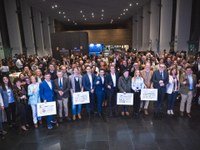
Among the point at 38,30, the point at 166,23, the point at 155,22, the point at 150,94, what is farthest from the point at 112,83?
the point at 38,30

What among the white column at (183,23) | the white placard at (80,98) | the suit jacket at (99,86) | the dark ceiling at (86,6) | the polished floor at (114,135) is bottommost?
the polished floor at (114,135)

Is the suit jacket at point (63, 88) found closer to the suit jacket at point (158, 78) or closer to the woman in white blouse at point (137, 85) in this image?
the woman in white blouse at point (137, 85)

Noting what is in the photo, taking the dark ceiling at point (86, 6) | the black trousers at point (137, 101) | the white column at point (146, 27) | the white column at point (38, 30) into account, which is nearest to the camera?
the black trousers at point (137, 101)

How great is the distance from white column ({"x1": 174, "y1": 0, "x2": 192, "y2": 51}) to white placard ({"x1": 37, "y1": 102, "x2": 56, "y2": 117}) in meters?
10.4

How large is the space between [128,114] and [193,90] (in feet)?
7.05

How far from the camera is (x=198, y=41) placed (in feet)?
32.0

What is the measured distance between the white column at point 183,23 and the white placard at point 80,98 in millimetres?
9341

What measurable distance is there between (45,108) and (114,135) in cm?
200

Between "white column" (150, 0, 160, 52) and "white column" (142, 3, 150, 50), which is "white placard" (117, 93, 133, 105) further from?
"white column" (142, 3, 150, 50)

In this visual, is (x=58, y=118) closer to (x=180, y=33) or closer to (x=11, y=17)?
(x=180, y=33)

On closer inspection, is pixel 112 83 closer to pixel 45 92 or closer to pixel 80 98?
pixel 80 98

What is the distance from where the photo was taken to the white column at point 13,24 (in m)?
14.0

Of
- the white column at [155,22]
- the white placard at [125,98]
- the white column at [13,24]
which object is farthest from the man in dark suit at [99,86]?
the white column at [155,22]

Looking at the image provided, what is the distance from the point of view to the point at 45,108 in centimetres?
421
